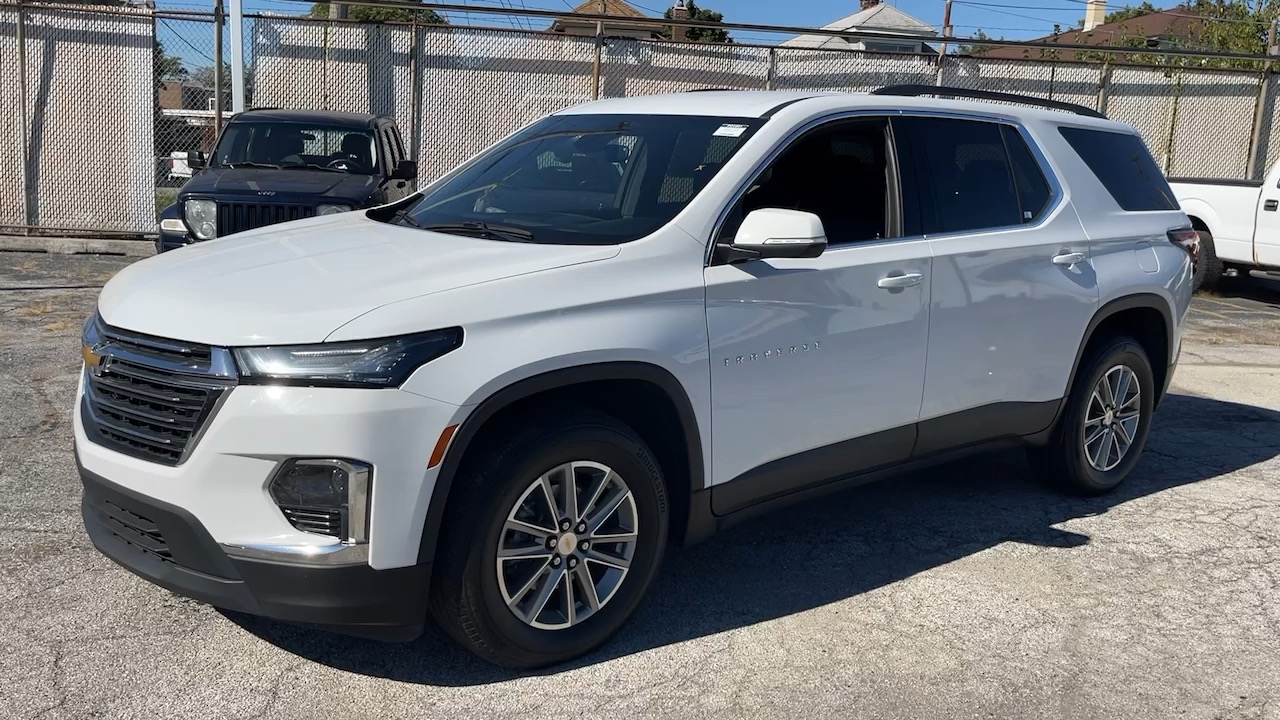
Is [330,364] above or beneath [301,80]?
beneath

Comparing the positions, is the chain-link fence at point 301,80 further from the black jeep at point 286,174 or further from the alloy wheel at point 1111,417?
the alloy wheel at point 1111,417

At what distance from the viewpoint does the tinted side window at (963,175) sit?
4.74 m

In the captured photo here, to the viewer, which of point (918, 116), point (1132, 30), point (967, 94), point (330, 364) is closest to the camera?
point (330, 364)

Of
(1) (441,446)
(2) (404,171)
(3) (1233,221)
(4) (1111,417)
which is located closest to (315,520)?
(1) (441,446)

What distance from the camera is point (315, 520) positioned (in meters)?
3.19

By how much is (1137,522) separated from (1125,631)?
54.0 inches

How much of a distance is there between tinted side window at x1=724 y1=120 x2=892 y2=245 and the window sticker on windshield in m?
0.18

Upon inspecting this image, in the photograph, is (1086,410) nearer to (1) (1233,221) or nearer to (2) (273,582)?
(2) (273,582)

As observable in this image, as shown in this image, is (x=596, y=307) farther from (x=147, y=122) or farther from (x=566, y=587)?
(x=147, y=122)

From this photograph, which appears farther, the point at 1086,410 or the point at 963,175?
the point at 1086,410

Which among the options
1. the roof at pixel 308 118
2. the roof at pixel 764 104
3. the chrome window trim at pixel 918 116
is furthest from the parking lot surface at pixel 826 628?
the roof at pixel 308 118

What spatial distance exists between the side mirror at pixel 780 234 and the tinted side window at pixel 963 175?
3.29 ft

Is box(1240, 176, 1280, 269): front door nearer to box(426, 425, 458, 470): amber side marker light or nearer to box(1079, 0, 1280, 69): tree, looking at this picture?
box(426, 425, 458, 470): amber side marker light

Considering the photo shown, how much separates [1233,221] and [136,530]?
13461 mm
